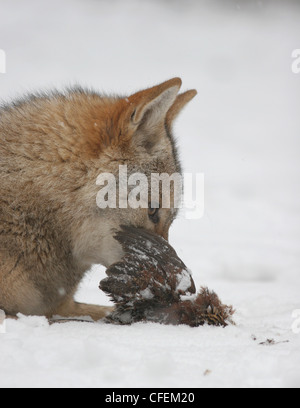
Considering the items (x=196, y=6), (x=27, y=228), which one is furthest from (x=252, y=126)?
(x=27, y=228)

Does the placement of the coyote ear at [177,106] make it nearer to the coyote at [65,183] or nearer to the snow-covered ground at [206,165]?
the coyote at [65,183]

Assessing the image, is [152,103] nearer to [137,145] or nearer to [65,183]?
[137,145]

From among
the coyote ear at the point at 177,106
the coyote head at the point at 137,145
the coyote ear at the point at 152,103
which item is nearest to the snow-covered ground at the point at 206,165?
the coyote head at the point at 137,145

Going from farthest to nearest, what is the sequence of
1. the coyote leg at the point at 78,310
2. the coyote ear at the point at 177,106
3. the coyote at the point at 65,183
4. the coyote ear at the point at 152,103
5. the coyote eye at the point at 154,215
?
1. the coyote leg at the point at 78,310
2. the coyote ear at the point at 177,106
3. the coyote eye at the point at 154,215
4. the coyote at the point at 65,183
5. the coyote ear at the point at 152,103

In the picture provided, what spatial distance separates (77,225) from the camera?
3.62 meters

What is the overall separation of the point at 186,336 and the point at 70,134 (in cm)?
162

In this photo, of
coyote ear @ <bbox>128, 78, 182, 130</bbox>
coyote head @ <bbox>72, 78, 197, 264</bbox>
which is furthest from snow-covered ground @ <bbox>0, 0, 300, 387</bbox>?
coyote ear @ <bbox>128, 78, 182, 130</bbox>

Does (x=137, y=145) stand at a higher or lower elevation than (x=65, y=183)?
higher

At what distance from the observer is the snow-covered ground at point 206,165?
2.35 metres

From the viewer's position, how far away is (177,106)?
415 cm

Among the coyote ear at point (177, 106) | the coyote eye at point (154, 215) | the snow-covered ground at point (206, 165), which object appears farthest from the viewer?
the coyote ear at point (177, 106)

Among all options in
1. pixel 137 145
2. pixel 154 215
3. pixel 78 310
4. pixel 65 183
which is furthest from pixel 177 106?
pixel 78 310

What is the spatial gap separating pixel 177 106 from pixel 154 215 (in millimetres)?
986
